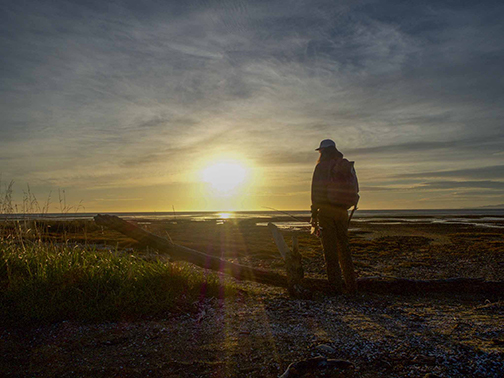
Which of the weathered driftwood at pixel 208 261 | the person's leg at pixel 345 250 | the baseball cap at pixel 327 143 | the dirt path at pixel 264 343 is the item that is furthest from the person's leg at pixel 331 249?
the baseball cap at pixel 327 143

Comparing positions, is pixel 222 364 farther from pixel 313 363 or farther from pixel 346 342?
pixel 346 342

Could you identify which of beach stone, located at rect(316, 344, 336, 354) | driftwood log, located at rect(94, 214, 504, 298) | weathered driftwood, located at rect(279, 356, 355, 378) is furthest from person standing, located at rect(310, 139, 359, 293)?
weathered driftwood, located at rect(279, 356, 355, 378)

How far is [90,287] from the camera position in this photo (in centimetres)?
673

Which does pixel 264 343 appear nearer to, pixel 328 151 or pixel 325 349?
pixel 325 349

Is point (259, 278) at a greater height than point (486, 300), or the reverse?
point (259, 278)

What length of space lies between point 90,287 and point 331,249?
5.22 meters

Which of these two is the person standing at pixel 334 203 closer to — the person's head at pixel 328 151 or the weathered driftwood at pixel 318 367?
the person's head at pixel 328 151

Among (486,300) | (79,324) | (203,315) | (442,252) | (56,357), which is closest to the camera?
(56,357)

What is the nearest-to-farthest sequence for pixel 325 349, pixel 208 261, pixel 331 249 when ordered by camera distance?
1. pixel 325 349
2. pixel 331 249
3. pixel 208 261

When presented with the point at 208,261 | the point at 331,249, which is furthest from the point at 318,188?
the point at 208,261

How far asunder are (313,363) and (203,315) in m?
2.75

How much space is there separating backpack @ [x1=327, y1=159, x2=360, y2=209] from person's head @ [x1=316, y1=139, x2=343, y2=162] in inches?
7.6

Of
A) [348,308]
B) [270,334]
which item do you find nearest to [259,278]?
[348,308]

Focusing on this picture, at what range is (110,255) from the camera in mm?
8047
